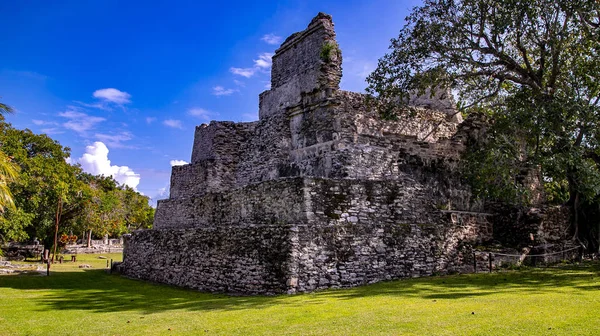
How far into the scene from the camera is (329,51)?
16.3 metres

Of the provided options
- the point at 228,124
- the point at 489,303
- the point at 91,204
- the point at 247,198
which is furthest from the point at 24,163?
the point at 489,303

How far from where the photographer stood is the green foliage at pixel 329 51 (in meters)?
16.2

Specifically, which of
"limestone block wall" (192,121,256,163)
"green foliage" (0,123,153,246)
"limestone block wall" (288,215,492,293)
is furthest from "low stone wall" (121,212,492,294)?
"green foliage" (0,123,153,246)

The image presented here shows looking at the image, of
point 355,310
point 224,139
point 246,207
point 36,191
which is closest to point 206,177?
point 224,139

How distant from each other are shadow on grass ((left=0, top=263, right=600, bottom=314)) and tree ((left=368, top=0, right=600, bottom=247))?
3042mm

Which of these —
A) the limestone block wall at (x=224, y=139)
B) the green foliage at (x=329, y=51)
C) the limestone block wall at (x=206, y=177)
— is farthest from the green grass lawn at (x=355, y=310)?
the green foliage at (x=329, y=51)

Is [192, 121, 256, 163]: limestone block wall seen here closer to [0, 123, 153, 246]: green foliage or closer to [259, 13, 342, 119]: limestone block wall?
[259, 13, 342, 119]: limestone block wall

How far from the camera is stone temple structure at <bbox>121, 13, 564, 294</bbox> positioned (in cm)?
1125

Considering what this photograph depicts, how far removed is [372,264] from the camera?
38.3ft

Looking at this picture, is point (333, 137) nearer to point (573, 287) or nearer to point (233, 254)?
point (233, 254)

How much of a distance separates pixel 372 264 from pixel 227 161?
8871mm

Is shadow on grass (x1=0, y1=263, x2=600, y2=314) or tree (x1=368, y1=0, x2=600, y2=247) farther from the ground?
tree (x1=368, y1=0, x2=600, y2=247)

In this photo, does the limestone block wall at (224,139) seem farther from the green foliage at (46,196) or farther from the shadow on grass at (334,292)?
the green foliage at (46,196)

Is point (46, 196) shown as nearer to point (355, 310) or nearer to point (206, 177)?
point (206, 177)
